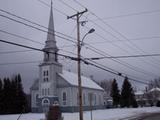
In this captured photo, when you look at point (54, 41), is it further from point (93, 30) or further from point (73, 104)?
point (93, 30)

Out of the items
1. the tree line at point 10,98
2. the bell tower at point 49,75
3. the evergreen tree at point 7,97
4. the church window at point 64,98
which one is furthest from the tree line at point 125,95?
the evergreen tree at point 7,97

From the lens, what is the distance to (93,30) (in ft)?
85.0

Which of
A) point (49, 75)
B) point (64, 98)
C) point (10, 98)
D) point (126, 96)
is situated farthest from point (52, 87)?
point (126, 96)

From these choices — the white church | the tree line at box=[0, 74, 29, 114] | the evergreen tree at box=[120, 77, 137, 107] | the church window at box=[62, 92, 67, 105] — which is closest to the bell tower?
the white church

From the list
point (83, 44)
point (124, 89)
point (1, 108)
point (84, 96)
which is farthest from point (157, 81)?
point (83, 44)

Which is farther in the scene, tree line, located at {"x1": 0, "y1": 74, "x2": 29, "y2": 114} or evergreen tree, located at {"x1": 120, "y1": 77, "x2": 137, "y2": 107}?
evergreen tree, located at {"x1": 120, "y1": 77, "x2": 137, "y2": 107}

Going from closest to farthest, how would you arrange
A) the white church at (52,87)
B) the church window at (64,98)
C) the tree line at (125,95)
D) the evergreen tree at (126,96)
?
the white church at (52,87) < the church window at (64,98) < the evergreen tree at (126,96) < the tree line at (125,95)

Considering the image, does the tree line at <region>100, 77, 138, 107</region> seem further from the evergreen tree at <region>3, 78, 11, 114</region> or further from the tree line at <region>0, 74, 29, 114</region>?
the evergreen tree at <region>3, 78, 11, 114</region>

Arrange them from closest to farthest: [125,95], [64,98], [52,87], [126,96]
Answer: [52,87]
[64,98]
[126,96]
[125,95]

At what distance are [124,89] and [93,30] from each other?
5995 centimetres

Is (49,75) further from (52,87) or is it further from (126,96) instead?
(126,96)

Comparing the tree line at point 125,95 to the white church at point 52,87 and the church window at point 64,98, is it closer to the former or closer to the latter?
the white church at point 52,87

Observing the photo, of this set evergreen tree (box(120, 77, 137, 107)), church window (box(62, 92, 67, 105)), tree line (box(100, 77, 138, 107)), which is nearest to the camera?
church window (box(62, 92, 67, 105))

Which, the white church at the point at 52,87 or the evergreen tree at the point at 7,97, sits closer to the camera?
the white church at the point at 52,87
